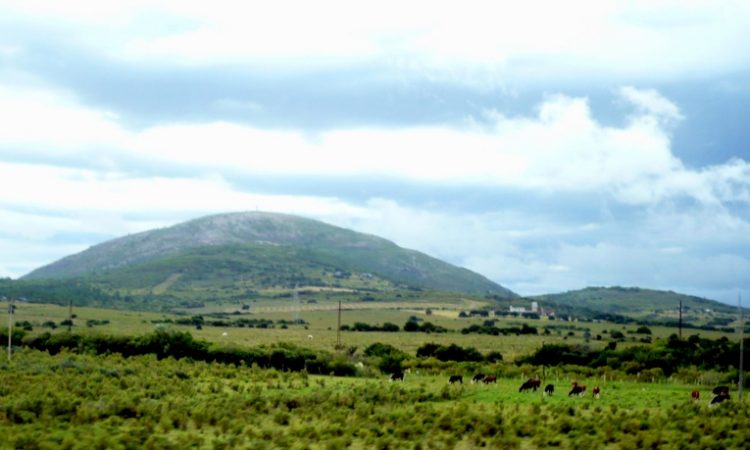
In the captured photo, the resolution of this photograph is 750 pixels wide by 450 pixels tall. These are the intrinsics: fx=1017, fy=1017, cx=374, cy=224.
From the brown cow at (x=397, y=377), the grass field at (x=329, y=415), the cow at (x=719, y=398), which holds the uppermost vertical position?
the cow at (x=719, y=398)

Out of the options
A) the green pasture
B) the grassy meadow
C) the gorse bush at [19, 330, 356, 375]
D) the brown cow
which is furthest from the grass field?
the green pasture

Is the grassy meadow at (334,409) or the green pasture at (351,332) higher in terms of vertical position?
the green pasture at (351,332)

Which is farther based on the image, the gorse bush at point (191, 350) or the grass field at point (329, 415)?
the gorse bush at point (191, 350)

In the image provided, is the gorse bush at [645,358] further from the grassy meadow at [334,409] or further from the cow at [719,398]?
the cow at [719,398]

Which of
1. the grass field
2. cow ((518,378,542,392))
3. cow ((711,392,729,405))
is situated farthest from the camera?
cow ((518,378,542,392))

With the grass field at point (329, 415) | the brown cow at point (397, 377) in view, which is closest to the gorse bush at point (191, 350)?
the brown cow at point (397, 377)

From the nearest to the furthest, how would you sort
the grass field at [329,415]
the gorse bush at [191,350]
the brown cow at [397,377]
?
the grass field at [329,415]
the brown cow at [397,377]
the gorse bush at [191,350]

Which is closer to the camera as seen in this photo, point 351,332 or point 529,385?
point 529,385

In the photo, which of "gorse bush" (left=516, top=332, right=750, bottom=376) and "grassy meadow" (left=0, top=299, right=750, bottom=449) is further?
"gorse bush" (left=516, top=332, right=750, bottom=376)

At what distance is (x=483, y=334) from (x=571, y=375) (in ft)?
222

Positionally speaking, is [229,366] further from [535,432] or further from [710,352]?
[710,352]

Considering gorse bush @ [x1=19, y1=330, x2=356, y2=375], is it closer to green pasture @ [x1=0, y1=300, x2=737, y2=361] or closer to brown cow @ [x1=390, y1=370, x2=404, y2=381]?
brown cow @ [x1=390, y1=370, x2=404, y2=381]

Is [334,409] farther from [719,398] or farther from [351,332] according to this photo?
[351,332]

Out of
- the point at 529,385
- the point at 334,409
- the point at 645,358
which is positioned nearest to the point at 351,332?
the point at 645,358
